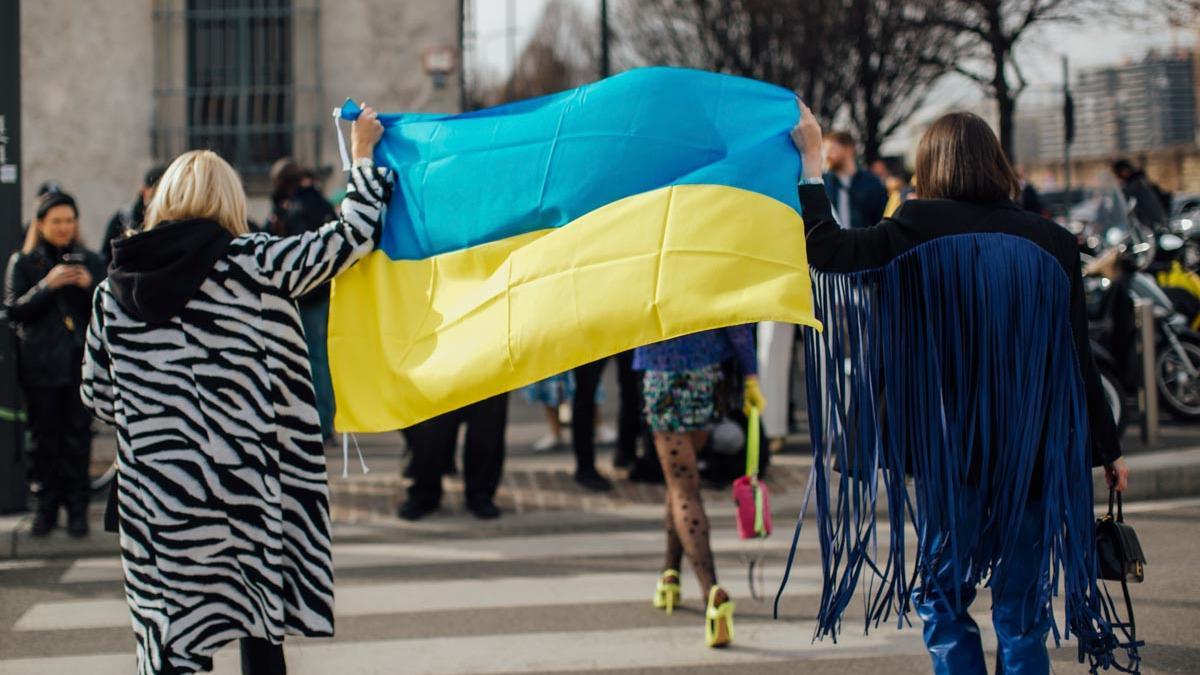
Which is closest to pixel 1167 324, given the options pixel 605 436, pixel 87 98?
pixel 605 436

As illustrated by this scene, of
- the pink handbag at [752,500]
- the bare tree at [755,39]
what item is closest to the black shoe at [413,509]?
the pink handbag at [752,500]

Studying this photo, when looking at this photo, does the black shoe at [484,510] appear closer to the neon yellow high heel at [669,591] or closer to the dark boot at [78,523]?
the dark boot at [78,523]

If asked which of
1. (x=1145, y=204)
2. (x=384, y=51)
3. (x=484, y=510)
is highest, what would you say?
(x=384, y=51)

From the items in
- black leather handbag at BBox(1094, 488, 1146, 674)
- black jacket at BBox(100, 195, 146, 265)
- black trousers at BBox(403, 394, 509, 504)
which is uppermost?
black jacket at BBox(100, 195, 146, 265)

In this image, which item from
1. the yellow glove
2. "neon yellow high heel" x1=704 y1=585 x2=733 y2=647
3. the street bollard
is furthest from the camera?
the street bollard

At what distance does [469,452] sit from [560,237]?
14.2 feet

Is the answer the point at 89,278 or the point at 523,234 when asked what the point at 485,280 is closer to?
the point at 523,234

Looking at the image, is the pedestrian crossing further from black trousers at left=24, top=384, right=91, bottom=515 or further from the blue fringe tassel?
the blue fringe tassel

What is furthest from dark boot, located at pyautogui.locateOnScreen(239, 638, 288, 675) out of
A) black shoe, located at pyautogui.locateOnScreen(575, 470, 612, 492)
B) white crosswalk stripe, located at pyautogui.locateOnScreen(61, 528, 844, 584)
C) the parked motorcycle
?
the parked motorcycle

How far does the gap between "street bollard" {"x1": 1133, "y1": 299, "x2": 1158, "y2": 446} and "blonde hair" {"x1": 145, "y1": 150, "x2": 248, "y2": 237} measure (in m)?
7.77

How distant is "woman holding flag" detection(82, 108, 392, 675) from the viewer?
425cm

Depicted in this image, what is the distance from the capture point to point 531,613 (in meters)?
6.59

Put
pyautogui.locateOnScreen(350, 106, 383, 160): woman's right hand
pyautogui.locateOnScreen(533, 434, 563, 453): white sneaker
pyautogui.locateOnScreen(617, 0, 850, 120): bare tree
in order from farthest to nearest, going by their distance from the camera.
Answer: pyautogui.locateOnScreen(617, 0, 850, 120): bare tree
pyautogui.locateOnScreen(533, 434, 563, 453): white sneaker
pyautogui.locateOnScreen(350, 106, 383, 160): woman's right hand

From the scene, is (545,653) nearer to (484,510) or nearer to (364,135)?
(364,135)
